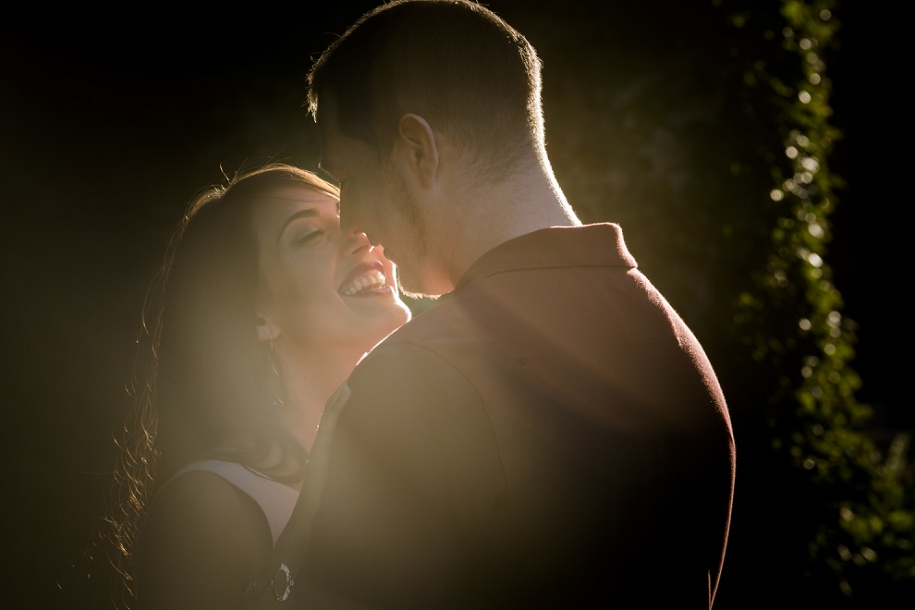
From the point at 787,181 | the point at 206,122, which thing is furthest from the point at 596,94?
the point at 206,122

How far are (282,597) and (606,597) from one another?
30.2 inches

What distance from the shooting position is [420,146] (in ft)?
6.15

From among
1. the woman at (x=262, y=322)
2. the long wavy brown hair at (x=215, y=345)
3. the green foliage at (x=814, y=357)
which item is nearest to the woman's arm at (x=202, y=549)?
the woman at (x=262, y=322)

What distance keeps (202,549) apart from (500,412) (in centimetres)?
148

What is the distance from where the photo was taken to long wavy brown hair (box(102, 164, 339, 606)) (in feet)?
9.77

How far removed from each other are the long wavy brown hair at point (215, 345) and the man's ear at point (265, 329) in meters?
0.02

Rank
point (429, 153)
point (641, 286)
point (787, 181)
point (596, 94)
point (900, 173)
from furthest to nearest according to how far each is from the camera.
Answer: point (900, 173) → point (787, 181) → point (596, 94) → point (429, 153) → point (641, 286)

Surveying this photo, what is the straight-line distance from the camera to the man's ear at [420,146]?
1862mm

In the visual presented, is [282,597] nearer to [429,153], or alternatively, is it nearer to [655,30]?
[429,153]

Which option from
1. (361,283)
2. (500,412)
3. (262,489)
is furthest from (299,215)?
(500,412)

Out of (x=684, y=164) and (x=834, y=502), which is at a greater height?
(x=684, y=164)

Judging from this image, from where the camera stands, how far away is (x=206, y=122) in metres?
3.62

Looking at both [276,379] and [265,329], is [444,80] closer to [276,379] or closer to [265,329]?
[265,329]

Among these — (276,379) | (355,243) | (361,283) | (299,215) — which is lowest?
(276,379)
